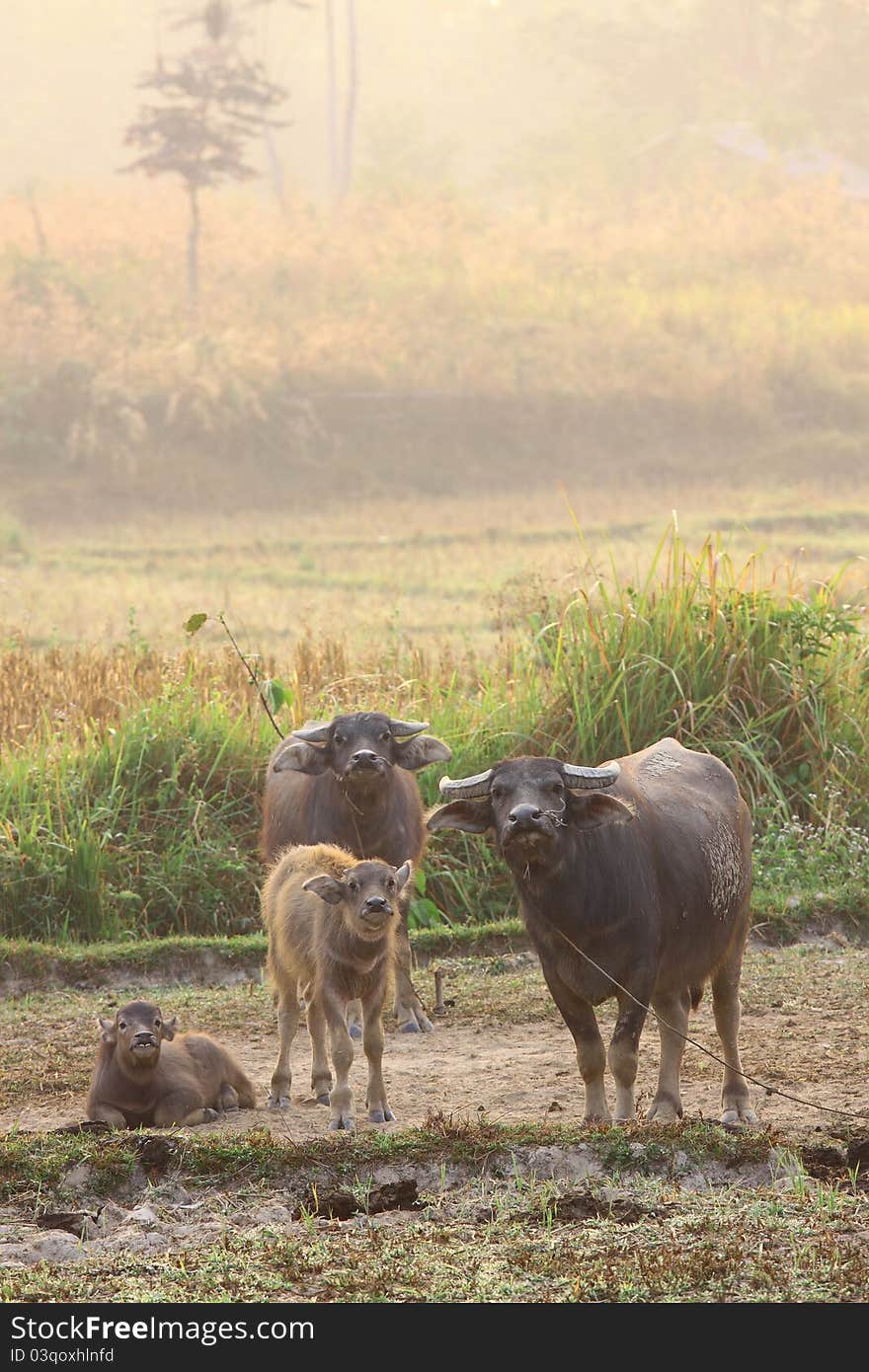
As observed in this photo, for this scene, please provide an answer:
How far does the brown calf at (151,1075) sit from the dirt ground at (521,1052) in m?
0.12

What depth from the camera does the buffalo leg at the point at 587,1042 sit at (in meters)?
5.40

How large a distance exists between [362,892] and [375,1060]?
61 centimetres

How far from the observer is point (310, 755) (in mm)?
7289

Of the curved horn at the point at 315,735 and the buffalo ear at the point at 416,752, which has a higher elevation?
the curved horn at the point at 315,735

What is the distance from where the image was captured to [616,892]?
534 centimetres

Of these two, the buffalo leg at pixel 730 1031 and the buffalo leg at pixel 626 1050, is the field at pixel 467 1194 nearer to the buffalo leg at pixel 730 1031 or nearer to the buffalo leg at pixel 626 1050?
the buffalo leg at pixel 730 1031

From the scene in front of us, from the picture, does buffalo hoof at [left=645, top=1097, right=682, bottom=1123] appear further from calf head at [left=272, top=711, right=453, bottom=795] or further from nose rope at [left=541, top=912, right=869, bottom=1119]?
calf head at [left=272, top=711, right=453, bottom=795]

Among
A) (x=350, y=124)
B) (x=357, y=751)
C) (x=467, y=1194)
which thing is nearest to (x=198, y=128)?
(x=350, y=124)

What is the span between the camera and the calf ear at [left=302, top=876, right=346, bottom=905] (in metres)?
5.80

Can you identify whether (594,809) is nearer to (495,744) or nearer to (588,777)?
(588,777)

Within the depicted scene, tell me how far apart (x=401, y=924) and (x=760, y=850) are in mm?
2929

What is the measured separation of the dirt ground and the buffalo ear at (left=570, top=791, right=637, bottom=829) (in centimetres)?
99

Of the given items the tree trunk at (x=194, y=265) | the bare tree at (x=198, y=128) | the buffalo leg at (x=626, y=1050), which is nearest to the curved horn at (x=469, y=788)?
the buffalo leg at (x=626, y=1050)
